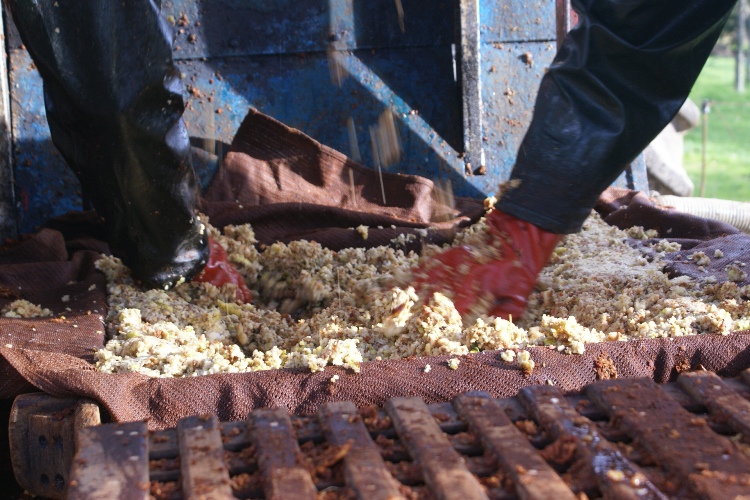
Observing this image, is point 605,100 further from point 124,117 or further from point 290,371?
point 124,117

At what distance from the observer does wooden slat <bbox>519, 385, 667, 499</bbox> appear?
1.10m

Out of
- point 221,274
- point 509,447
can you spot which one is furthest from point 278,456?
point 221,274

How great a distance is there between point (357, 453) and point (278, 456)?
0.11 m

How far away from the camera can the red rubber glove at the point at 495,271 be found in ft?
6.28

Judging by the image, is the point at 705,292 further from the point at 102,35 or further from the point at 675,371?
the point at 102,35

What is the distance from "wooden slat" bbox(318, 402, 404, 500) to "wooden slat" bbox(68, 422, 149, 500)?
274mm

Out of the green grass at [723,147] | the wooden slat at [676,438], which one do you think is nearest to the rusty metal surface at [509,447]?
the wooden slat at [676,438]

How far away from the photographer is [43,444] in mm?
1460

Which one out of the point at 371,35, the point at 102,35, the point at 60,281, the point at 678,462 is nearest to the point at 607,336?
the point at 678,462

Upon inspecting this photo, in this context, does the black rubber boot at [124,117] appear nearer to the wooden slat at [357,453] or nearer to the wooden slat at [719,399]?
the wooden slat at [357,453]

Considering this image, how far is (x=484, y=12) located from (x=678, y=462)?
221cm

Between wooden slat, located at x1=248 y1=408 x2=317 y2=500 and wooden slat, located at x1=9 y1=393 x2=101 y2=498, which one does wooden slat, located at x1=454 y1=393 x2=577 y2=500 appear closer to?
wooden slat, located at x1=248 y1=408 x2=317 y2=500

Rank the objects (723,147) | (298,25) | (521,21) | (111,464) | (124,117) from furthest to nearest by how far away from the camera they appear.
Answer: (723,147) < (521,21) < (298,25) < (124,117) < (111,464)

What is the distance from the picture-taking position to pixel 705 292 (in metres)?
1.96
